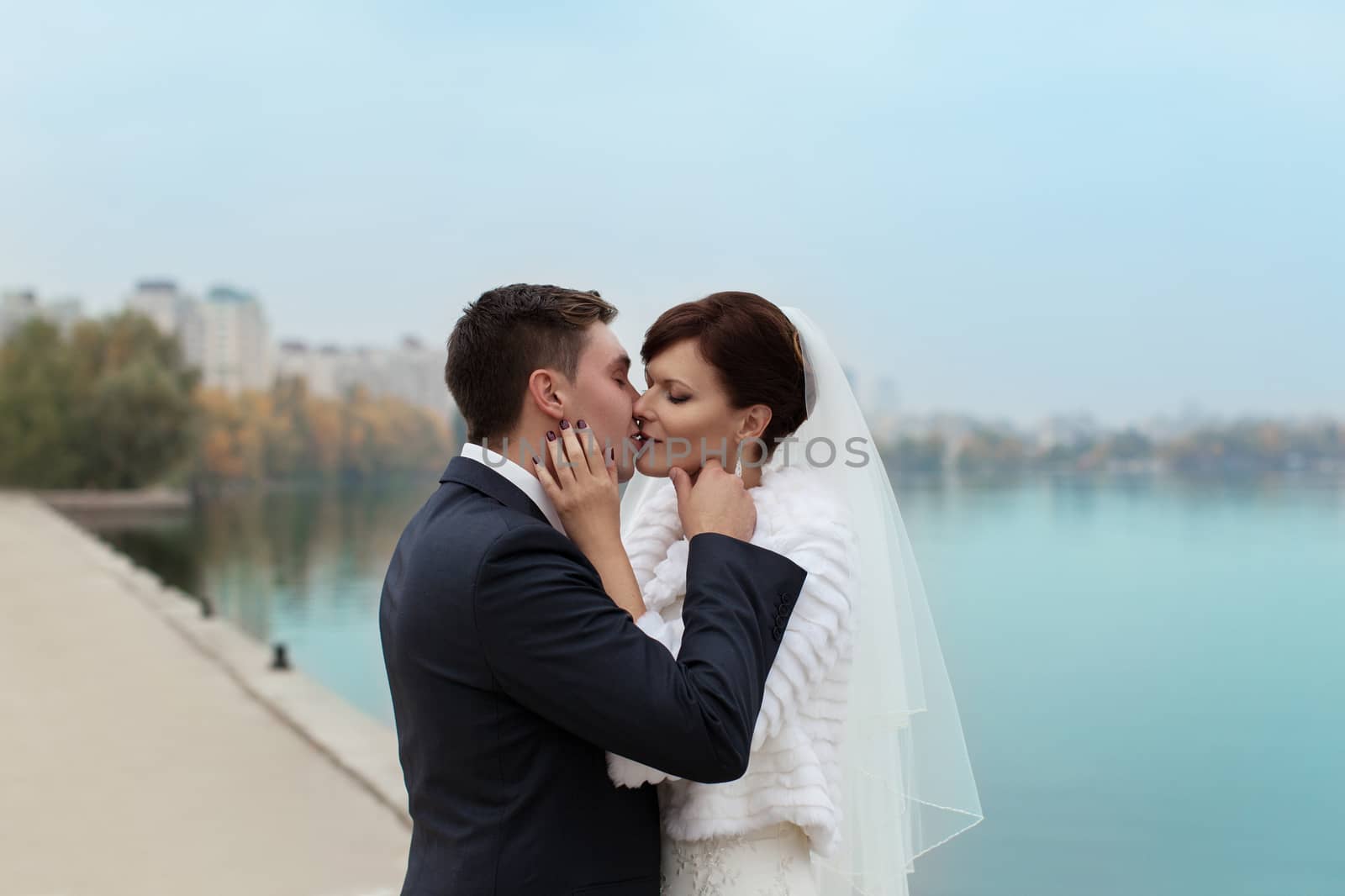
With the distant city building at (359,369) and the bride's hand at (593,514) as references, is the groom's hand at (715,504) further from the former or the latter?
the distant city building at (359,369)

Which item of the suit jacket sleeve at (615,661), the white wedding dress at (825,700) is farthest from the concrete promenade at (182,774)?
the suit jacket sleeve at (615,661)

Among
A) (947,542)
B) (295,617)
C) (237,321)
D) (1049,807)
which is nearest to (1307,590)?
(947,542)

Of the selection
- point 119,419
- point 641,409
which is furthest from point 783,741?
point 119,419

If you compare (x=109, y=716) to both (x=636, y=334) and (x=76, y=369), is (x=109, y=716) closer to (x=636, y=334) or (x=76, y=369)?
(x=636, y=334)

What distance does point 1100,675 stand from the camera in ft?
82.1

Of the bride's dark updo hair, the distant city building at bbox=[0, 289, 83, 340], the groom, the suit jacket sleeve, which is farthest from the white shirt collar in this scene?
the distant city building at bbox=[0, 289, 83, 340]

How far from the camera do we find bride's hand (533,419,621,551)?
5.55ft

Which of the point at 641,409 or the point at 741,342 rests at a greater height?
the point at 741,342

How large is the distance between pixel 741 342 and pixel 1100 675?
25.5m

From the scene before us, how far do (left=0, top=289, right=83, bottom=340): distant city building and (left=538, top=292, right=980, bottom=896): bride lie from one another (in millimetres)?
55882

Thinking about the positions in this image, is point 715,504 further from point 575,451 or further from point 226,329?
point 226,329

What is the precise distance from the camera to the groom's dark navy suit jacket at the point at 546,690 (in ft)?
4.89

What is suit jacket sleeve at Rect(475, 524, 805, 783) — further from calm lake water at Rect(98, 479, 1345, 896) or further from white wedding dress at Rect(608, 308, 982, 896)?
calm lake water at Rect(98, 479, 1345, 896)

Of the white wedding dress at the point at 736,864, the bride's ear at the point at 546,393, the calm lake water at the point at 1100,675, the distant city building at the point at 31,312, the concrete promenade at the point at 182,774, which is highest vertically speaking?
the distant city building at the point at 31,312
